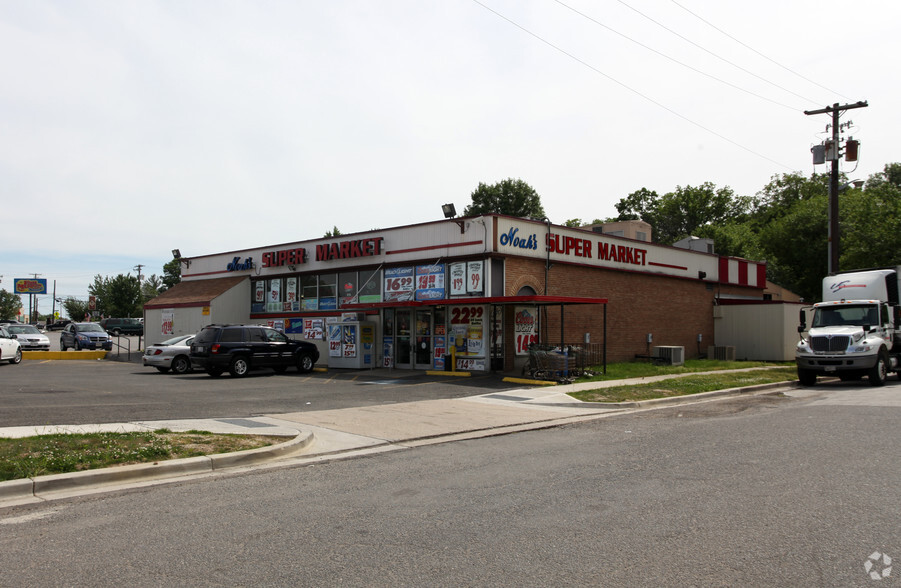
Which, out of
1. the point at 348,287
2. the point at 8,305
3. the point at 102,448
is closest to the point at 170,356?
the point at 348,287

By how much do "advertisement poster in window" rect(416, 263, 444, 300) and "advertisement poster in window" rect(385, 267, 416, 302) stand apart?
0.40 metres

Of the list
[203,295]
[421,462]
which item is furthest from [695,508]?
[203,295]

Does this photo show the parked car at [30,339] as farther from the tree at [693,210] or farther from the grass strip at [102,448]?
the tree at [693,210]

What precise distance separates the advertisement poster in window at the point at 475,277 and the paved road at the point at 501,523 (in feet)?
44.0

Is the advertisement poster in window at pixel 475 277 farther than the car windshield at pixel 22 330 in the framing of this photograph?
No

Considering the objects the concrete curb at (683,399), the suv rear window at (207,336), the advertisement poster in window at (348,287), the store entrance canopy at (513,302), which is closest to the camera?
the concrete curb at (683,399)

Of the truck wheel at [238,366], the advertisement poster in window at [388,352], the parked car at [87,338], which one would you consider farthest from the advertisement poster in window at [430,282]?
the parked car at [87,338]

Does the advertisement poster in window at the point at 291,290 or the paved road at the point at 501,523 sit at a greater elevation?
the advertisement poster in window at the point at 291,290

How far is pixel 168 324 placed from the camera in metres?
34.3

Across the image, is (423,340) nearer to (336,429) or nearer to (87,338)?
(336,429)

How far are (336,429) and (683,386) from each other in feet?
36.2

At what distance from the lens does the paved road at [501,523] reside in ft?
15.9

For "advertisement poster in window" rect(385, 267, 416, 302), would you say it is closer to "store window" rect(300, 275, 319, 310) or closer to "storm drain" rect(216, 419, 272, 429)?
"store window" rect(300, 275, 319, 310)

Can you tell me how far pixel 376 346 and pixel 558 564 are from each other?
853 inches
